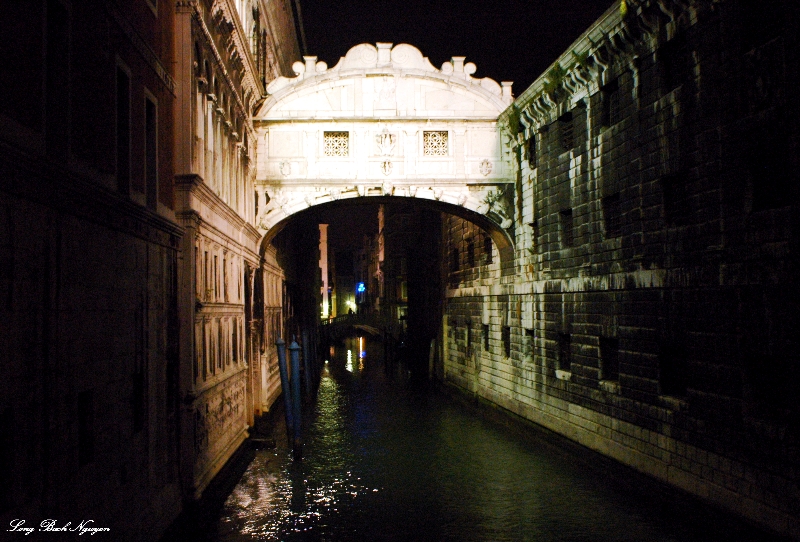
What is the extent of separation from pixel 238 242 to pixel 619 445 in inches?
345

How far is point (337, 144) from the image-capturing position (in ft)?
60.1

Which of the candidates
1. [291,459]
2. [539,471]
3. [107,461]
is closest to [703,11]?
[539,471]

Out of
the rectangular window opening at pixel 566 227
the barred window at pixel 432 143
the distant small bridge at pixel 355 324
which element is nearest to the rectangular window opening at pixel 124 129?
the rectangular window opening at pixel 566 227

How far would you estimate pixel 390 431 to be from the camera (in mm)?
18297

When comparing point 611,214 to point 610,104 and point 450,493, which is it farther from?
point 450,493

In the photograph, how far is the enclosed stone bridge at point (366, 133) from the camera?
18.1 m

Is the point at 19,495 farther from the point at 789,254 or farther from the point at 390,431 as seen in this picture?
the point at 390,431

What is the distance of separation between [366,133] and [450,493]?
989cm

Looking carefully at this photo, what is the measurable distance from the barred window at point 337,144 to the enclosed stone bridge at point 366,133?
3 cm

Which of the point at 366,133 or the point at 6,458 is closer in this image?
the point at 6,458

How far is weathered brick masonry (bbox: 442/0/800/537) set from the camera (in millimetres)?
8484

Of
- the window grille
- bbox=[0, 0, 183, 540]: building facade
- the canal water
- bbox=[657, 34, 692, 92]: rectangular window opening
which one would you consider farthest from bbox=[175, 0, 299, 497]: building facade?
bbox=[657, 34, 692, 92]: rectangular window opening

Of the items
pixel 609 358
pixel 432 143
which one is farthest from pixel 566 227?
pixel 432 143

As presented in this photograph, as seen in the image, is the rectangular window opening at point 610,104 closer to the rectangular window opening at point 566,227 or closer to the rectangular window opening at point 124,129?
the rectangular window opening at point 566,227
